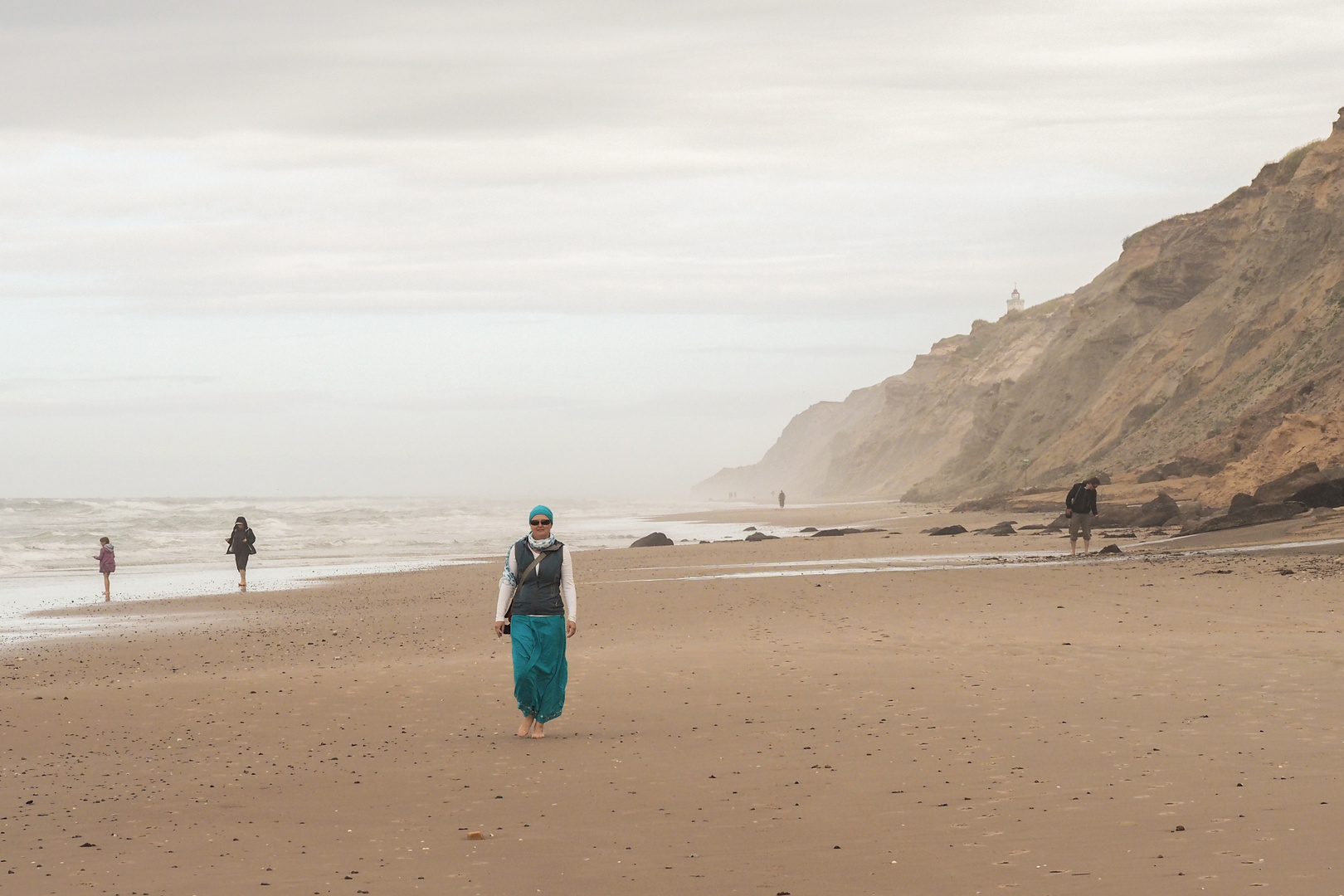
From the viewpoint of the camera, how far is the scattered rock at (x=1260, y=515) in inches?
872

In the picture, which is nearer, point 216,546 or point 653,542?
point 653,542

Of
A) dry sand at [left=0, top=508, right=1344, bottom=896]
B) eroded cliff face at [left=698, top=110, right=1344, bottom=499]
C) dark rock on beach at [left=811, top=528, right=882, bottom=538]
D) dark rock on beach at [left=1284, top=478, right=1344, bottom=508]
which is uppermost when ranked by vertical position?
eroded cliff face at [left=698, top=110, right=1344, bottom=499]

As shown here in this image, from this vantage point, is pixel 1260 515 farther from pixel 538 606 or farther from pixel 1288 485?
pixel 538 606

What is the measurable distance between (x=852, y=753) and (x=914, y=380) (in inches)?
4826

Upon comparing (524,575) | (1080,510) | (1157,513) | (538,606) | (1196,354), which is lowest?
(1157,513)

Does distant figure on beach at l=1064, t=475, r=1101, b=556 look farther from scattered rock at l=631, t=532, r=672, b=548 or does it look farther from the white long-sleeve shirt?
scattered rock at l=631, t=532, r=672, b=548

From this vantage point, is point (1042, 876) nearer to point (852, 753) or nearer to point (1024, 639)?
point (852, 753)

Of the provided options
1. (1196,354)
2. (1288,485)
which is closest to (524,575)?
(1288,485)

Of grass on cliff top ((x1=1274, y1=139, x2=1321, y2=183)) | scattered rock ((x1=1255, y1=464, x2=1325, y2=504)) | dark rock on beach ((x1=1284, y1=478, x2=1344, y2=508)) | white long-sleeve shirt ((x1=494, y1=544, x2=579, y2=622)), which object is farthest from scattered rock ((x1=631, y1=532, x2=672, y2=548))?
grass on cliff top ((x1=1274, y1=139, x2=1321, y2=183))

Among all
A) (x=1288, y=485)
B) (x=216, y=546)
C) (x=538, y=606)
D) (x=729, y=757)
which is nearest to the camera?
(x=729, y=757)

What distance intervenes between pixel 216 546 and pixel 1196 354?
126 feet

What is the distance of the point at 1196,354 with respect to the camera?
52.8m

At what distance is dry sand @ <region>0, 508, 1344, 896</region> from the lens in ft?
19.3

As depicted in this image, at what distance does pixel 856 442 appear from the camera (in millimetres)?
143375
